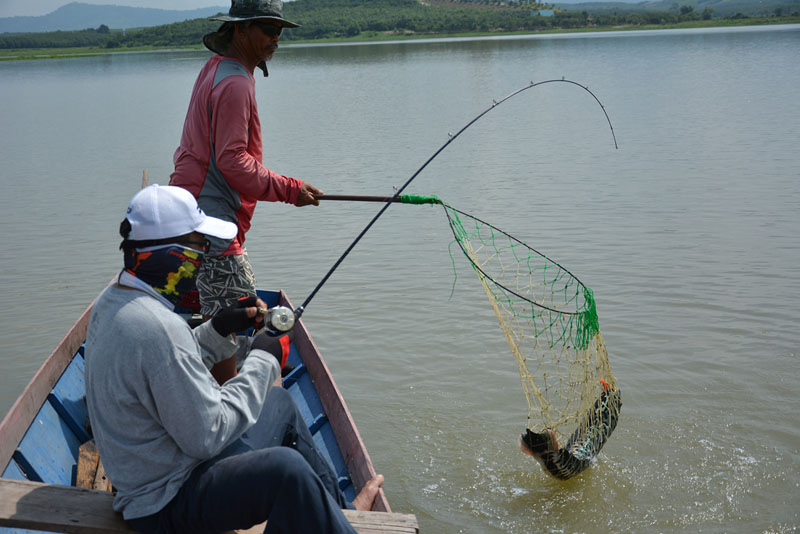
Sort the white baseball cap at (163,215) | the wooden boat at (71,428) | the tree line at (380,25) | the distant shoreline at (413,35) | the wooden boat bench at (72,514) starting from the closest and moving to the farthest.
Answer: the white baseball cap at (163,215) → the wooden boat bench at (72,514) → the wooden boat at (71,428) → the distant shoreline at (413,35) → the tree line at (380,25)

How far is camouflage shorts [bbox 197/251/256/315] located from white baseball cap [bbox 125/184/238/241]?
1232 mm

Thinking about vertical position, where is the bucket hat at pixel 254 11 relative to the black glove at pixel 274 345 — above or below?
above

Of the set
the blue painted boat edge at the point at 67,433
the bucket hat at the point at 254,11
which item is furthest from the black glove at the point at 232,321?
the bucket hat at the point at 254,11

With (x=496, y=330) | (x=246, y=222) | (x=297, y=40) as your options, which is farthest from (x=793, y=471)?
(x=297, y=40)

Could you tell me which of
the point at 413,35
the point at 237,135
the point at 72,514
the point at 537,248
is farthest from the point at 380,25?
the point at 72,514

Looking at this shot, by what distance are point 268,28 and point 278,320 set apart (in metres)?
1.76

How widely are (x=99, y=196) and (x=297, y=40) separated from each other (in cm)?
7982

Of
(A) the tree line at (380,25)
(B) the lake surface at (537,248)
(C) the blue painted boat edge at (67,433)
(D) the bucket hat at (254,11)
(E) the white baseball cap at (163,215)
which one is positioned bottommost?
(B) the lake surface at (537,248)

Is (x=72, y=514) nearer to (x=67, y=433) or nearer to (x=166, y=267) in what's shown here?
(x=166, y=267)

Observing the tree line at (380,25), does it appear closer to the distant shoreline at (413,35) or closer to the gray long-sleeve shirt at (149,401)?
the distant shoreline at (413,35)

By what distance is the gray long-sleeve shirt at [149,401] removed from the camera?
2.23 metres

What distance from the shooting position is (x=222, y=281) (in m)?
3.79

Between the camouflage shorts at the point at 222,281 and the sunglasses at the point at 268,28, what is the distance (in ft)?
3.77

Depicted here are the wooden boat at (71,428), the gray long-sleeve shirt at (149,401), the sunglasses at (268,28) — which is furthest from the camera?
the sunglasses at (268,28)
